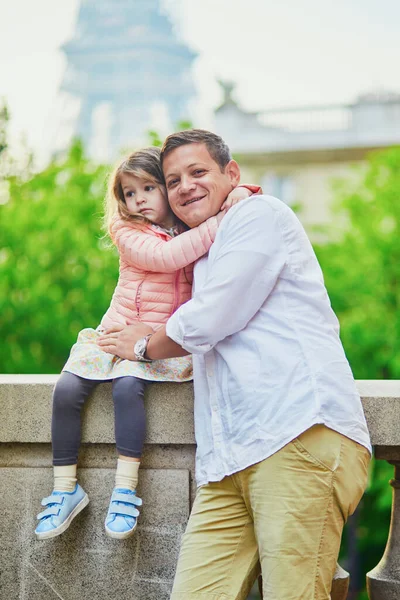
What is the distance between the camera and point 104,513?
3.55 meters

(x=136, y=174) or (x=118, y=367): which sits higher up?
(x=136, y=174)

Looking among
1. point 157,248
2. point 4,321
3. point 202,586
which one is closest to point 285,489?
point 202,586

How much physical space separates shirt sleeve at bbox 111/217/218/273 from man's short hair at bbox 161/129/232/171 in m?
0.25

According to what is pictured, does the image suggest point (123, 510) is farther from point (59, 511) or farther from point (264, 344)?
point (264, 344)

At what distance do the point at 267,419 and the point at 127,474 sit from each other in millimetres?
784

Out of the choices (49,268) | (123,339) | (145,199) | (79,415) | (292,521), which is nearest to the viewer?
(292,521)

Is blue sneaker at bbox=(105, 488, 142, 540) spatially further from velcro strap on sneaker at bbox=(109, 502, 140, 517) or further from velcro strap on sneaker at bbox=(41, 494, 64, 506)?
velcro strap on sneaker at bbox=(41, 494, 64, 506)

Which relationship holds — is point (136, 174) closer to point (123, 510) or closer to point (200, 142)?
point (200, 142)

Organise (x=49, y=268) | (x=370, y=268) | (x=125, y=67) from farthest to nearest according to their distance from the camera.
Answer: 1. (x=125, y=67)
2. (x=49, y=268)
3. (x=370, y=268)

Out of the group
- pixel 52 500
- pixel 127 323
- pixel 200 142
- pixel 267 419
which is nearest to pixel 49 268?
pixel 127 323

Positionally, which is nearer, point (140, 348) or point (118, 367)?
point (140, 348)

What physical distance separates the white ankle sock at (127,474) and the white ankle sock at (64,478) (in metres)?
0.22

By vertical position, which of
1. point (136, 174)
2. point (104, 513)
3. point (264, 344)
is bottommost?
point (104, 513)

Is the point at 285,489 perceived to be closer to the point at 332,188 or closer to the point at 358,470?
the point at 358,470
